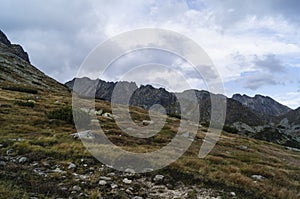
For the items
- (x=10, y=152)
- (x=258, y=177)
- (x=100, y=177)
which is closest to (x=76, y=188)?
(x=100, y=177)

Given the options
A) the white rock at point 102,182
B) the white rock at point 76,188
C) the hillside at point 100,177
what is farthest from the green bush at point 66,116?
the white rock at point 76,188

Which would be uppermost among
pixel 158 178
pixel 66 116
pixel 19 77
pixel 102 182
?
pixel 19 77

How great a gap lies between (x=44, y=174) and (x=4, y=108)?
18913mm

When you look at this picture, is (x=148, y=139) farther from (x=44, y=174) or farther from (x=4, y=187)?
(x=4, y=187)

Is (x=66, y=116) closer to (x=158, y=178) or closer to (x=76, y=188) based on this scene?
(x=158, y=178)

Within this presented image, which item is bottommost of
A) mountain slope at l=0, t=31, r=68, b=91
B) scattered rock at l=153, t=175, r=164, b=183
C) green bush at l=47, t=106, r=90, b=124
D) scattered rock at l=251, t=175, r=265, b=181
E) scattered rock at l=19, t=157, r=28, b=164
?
scattered rock at l=153, t=175, r=164, b=183

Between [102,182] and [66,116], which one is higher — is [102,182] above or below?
below

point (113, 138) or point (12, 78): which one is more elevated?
point (12, 78)

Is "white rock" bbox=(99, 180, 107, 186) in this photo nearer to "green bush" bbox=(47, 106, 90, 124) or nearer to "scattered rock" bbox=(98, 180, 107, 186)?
"scattered rock" bbox=(98, 180, 107, 186)

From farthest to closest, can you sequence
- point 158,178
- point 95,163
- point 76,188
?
1. point 95,163
2. point 158,178
3. point 76,188

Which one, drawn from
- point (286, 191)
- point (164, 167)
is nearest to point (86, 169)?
point (164, 167)

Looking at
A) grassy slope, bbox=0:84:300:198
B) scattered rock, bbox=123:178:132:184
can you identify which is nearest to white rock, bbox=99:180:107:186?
grassy slope, bbox=0:84:300:198

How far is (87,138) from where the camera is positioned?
21547mm

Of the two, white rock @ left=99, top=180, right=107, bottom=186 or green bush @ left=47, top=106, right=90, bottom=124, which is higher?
green bush @ left=47, top=106, right=90, bottom=124
